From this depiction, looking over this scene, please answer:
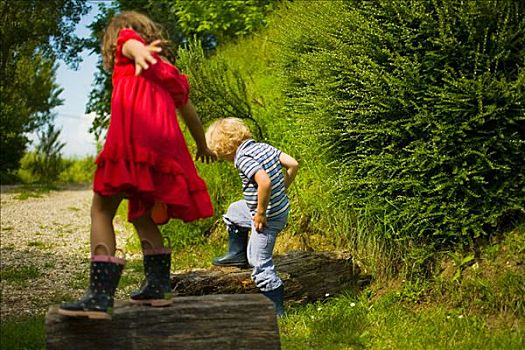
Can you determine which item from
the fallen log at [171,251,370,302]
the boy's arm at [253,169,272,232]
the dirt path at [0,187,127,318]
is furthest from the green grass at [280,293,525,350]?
the dirt path at [0,187,127,318]

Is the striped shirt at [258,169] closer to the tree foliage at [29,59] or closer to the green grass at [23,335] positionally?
the green grass at [23,335]

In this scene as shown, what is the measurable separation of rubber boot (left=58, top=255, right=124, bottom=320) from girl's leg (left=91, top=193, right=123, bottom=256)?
5 centimetres

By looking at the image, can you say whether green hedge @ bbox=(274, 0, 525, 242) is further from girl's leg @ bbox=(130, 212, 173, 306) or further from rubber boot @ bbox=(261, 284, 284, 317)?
girl's leg @ bbox=(130, 212, 173, 306)

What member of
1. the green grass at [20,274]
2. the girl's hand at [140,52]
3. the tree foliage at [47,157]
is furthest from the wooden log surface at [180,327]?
the tree foliage at [47,157]

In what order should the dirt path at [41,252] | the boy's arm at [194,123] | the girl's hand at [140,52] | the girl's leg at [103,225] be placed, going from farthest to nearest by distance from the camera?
the dirt path at [41,252], the boy's arm at [194,123], the girl's leg at [103,225], the girl's hand at [140,52]

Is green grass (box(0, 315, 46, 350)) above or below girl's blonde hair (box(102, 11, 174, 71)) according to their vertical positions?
below

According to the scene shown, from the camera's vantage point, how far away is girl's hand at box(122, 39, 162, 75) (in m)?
3.24

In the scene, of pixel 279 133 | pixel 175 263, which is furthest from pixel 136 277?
pixel 279 133

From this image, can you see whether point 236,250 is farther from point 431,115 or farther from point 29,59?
point 29,59

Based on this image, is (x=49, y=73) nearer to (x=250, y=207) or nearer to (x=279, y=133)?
(x=279, y=133)

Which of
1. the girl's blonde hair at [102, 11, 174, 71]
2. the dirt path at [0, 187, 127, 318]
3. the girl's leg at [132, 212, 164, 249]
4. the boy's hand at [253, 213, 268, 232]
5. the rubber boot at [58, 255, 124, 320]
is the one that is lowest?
the dirt path at [0, 187, 127, 318]

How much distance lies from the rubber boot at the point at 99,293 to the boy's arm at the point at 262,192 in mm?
1520

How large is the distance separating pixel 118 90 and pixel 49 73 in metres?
20.7

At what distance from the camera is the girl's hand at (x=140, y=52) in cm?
324
